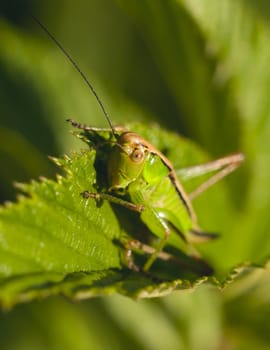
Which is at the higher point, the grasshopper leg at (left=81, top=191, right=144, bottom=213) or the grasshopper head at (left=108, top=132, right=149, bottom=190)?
the grasshopper head at (left=108, top=132, right=149, bottom=190)

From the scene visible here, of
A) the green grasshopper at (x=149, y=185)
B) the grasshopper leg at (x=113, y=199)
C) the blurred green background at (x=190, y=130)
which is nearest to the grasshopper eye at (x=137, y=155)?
the green grasshopper at (x=149, y=185)

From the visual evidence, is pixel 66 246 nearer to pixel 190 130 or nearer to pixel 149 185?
pixel 149 185

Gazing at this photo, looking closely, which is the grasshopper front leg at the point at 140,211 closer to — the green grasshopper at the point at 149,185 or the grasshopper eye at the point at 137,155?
the green grasshopper at the point at 149,185

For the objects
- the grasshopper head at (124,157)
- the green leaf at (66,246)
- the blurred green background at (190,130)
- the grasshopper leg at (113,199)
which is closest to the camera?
the green leaf at (66,246)

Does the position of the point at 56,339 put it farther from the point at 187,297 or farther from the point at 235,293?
the point at 235,293

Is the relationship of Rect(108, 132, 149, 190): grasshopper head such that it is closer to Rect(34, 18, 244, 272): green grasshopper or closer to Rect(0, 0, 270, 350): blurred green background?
Rect(34, 18, 244, 272): green grasshopper

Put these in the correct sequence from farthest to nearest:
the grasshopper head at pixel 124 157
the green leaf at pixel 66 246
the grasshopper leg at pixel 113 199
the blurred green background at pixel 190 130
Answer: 1. the blurred green background at pixel 190 130
2. the grasshopper head at pixel 124 157
3. the grasshopper leg at pixel 113 199
4. the green leaf at pixel 66 246

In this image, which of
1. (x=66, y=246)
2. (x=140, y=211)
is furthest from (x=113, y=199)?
(x=66, y=246)

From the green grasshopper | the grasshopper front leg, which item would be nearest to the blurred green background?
the green grasshopper

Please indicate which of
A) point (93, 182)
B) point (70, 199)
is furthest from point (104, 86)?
point (70, 199)
